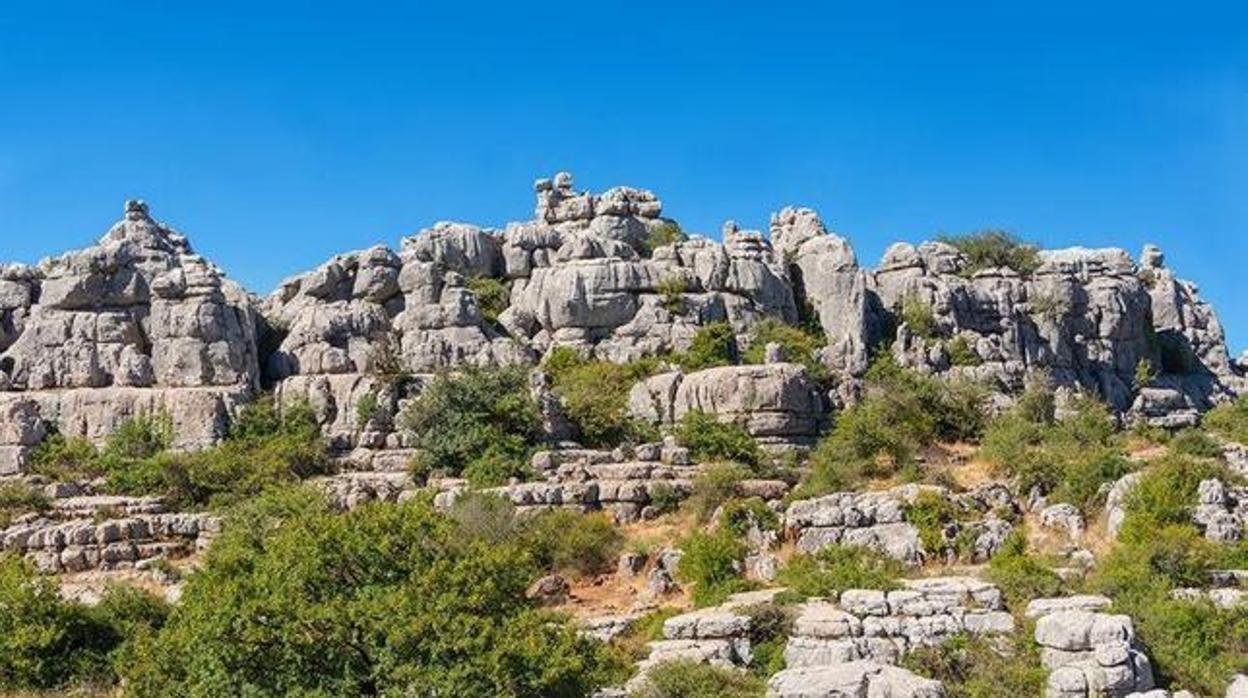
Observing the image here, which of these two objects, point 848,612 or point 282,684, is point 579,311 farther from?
point 282,684

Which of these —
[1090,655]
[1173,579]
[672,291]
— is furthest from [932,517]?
[672,291]

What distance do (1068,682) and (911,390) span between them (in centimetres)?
1749

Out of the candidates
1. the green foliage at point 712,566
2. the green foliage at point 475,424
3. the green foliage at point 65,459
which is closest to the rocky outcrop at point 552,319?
the green foliage at point 65,459

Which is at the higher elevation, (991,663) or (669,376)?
Answer: (669,376)

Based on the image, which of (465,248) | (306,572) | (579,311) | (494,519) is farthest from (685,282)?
(306,572)

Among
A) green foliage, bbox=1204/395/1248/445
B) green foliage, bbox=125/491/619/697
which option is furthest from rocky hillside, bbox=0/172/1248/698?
green foliage, bbox=1204/395/1248/445

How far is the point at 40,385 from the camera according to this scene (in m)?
36.8

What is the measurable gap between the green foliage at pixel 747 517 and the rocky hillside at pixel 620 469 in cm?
16

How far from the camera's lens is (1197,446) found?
31.6m

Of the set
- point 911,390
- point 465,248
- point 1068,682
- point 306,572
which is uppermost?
point 465,248

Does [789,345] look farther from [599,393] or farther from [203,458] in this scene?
[203,458]

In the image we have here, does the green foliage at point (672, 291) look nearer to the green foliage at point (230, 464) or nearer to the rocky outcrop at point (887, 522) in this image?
the green foliage at point (230, 464)

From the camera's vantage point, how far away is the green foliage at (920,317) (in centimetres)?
4203

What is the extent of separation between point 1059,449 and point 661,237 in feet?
56.4
